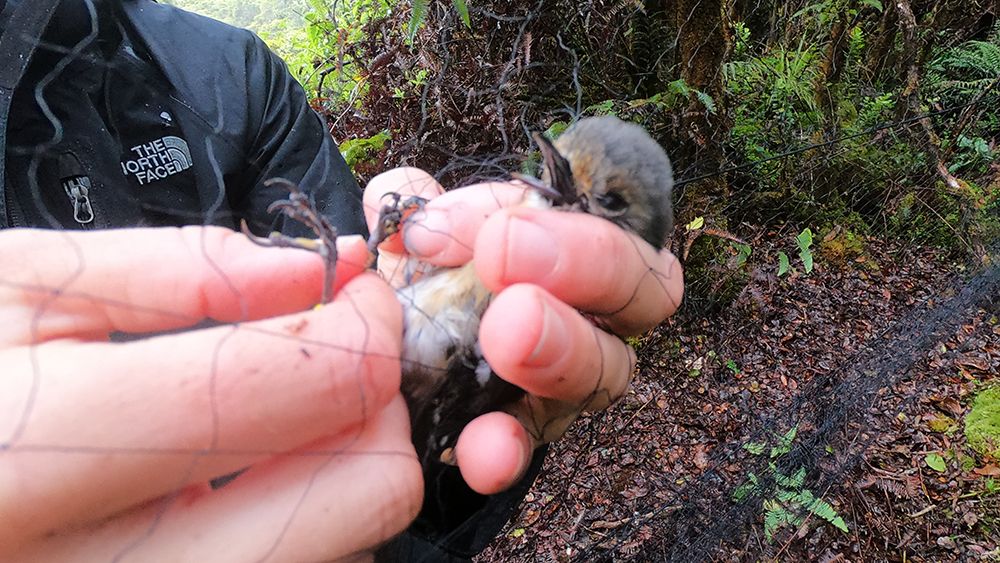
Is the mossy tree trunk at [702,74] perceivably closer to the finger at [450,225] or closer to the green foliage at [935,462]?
the green foliage at [935,462]

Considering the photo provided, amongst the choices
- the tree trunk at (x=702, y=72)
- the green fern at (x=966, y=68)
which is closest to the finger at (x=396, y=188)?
the tree trunk at (x=702, y=72)

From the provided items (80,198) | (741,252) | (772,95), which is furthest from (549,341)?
(772,95)

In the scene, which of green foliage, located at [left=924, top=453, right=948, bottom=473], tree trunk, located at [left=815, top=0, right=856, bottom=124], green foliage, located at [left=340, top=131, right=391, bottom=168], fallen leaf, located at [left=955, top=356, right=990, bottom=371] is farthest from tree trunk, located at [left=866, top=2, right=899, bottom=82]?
green foliage, located at [left=340, top=131, right=391, bottom=168]

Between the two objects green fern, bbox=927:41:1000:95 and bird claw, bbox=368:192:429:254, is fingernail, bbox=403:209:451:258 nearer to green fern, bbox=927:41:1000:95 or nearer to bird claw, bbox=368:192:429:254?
bird claw, bbox=368:192:429:254

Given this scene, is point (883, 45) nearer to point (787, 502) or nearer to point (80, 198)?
point (787, 502)

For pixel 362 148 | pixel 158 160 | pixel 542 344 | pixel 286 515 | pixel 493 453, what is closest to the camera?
pixel 286 515

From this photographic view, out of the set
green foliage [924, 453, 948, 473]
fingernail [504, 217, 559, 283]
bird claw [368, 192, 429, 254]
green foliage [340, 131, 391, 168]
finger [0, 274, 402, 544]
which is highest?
finger [0, 274, 402, 544]
